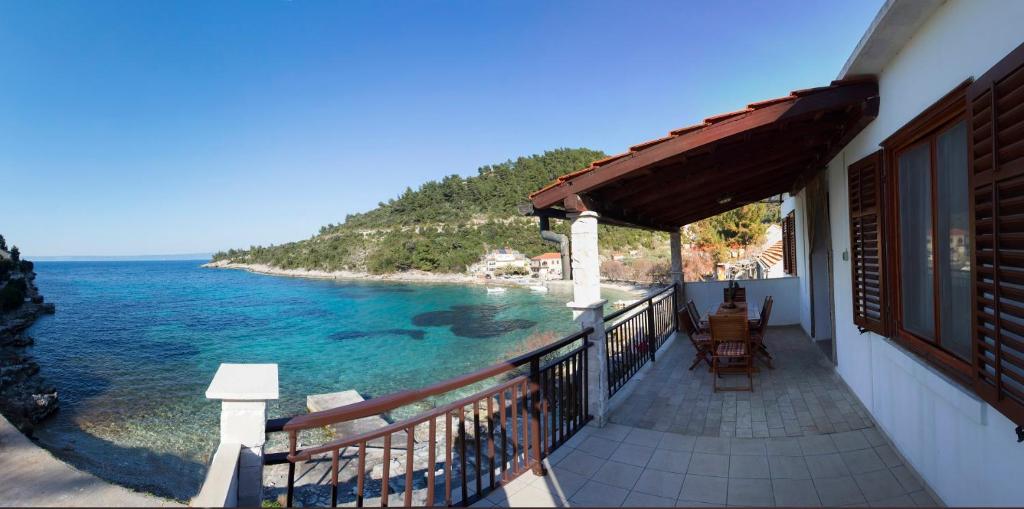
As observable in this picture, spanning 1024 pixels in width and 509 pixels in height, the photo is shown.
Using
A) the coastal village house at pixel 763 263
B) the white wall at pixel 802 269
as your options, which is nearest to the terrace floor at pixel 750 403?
the white wall at pixel 802 269

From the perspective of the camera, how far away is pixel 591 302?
4023mm

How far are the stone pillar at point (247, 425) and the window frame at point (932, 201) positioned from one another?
3381mm

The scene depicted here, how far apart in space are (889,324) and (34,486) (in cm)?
862

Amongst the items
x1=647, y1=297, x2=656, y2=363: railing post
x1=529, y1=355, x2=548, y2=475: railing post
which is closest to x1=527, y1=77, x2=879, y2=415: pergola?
x1=529, y1=355, x2=548, y2=475: railing post

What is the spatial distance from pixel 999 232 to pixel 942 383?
43.4 inches

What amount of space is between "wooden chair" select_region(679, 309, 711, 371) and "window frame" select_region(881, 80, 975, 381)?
257 cm

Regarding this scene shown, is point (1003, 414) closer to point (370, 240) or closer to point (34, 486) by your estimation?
point (34, 486)

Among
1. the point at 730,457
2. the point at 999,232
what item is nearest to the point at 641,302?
the point at 730,457

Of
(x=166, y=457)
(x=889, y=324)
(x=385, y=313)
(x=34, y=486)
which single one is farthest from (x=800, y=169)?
(x=385, y=313)

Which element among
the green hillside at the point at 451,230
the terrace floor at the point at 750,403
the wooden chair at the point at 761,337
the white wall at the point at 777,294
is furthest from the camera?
the green hillside at the point at 451,230

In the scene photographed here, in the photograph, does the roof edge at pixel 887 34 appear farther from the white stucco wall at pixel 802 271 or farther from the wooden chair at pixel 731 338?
the white stucco wall at pixel 802 271

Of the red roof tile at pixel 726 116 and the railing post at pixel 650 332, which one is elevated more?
the red roof tile at pixel 726 116

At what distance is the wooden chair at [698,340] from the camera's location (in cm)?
564

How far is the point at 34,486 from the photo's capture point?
4.73 m
